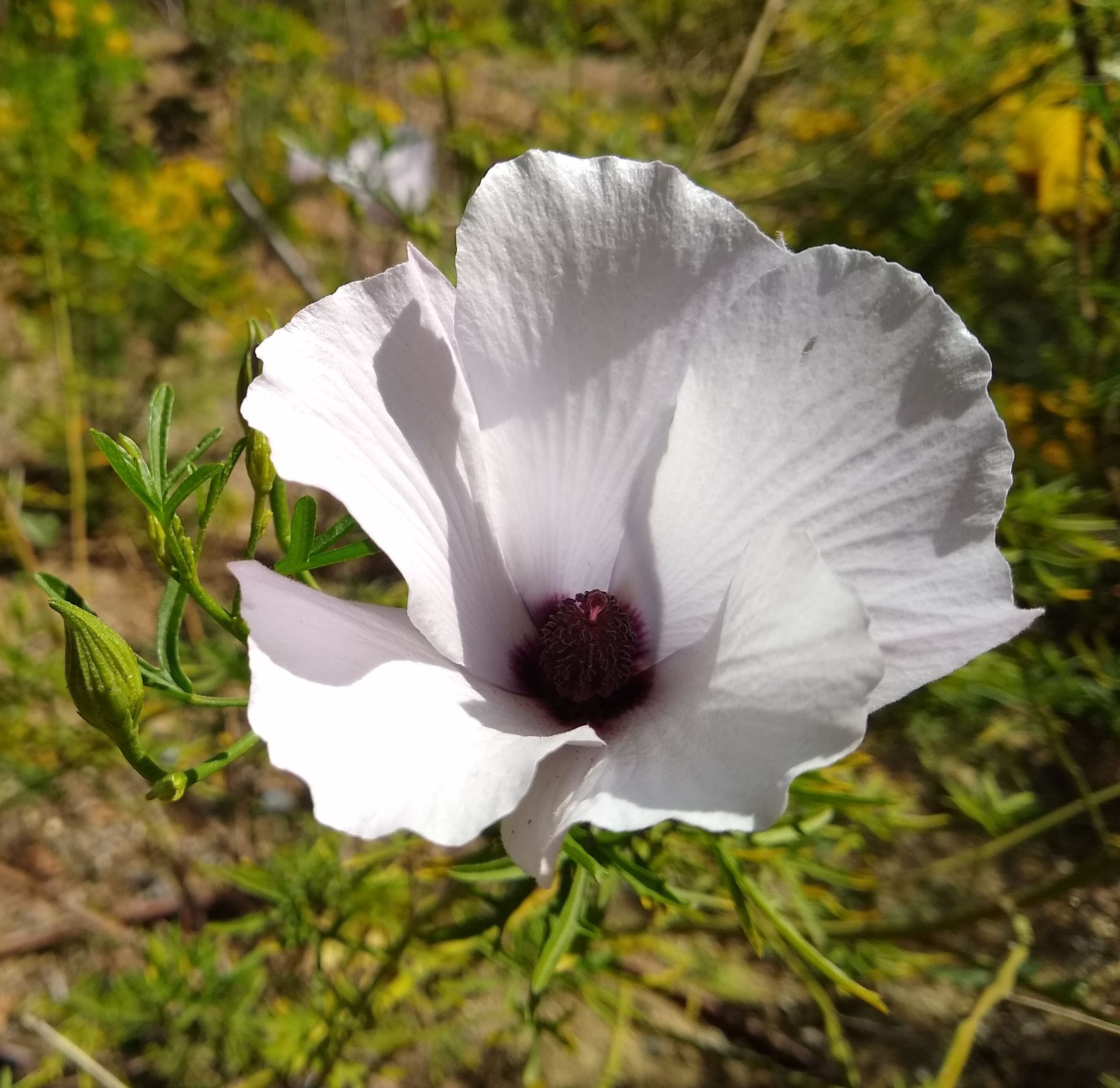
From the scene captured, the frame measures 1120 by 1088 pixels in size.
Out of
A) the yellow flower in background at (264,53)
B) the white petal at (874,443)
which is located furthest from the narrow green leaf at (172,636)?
the yellow flower in background at (264,53)

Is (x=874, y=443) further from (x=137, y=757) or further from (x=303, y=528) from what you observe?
(x=137, y=757)

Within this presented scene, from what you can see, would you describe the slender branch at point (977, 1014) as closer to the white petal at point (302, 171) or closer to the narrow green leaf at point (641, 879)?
the narrow green leaf at point (641, 879)

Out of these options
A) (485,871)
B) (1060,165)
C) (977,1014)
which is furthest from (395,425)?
(1060,165)

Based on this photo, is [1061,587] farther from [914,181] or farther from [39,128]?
[39,128]

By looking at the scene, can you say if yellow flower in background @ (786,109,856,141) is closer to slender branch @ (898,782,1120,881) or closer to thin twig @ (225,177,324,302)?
thin twig @ (225,177,324,302)

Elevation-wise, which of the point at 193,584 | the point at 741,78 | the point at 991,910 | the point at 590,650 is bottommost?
the point at 991,910

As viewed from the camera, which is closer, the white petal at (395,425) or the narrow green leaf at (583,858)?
the white petal at (395,425)
